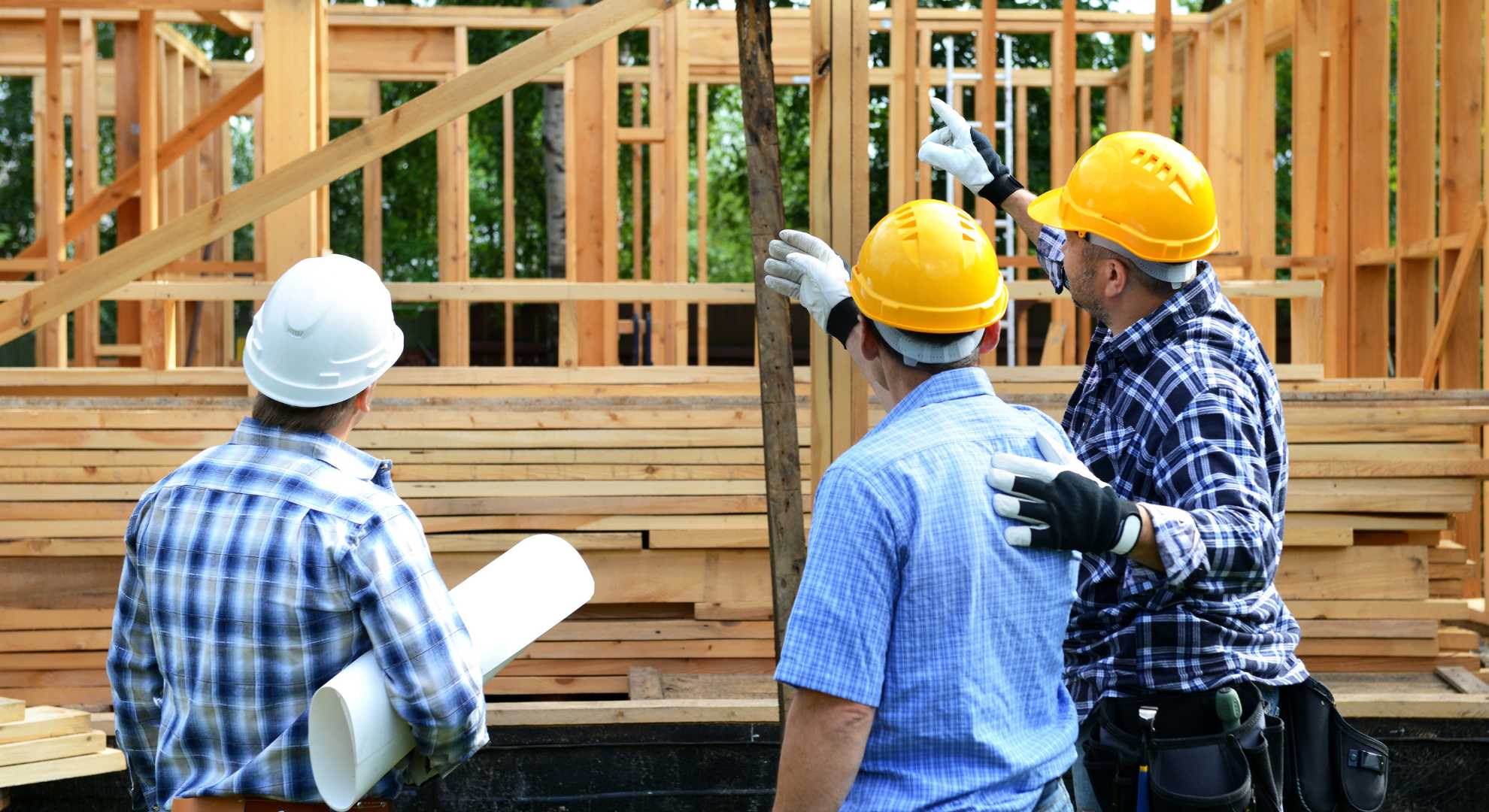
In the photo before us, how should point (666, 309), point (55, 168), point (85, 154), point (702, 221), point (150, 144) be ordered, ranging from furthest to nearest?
point (702, 221)
point (666, 309)
point (85, 154)
point (55, 168)
point (150, 144)

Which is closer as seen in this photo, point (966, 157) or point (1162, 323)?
point (1162, 323)

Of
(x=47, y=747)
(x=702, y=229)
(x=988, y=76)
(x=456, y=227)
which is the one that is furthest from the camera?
(x=702, y=229)

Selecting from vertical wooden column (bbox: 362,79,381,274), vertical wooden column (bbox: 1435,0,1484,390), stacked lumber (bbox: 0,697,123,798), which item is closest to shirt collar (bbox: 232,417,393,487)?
stacked lumber (bbox: 0,697,123,798)

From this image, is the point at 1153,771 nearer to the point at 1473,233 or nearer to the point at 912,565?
the point at 912,565

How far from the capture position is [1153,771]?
9.56ft

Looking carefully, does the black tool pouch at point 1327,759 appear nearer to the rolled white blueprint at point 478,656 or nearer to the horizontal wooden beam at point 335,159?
the rolled white blueprint at point 478,656

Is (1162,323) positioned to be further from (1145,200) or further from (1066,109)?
(1066,109)

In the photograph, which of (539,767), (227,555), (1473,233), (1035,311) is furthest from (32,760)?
(1035,311)

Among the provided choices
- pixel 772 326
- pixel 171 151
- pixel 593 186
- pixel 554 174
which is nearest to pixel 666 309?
pixel 593 186

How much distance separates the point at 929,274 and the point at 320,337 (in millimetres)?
1058

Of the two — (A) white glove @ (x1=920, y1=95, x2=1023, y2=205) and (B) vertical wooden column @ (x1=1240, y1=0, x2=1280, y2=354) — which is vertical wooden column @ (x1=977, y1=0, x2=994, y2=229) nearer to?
(B) vertical wooden column @ (x1=1240, y1=0, x2=1280, y2=354)

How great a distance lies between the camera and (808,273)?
9.56 feet

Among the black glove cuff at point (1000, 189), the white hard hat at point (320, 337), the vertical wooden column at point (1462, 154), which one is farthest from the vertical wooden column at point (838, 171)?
the vertical wooden column at point (1462, 154)

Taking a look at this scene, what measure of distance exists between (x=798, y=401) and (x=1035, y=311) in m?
13.3
